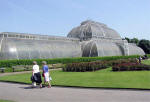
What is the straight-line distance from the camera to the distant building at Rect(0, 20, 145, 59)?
43.0 meters

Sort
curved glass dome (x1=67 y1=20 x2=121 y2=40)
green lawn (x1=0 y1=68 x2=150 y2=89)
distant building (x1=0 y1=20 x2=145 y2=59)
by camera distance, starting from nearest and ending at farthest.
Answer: green lawn (x1=0 y1=68 x2=150 y2=89), distant building (x1=0 y1=20 x2=145 y2=59), curved glass dome (x1=67 y1=20 x2=121 y2=40)

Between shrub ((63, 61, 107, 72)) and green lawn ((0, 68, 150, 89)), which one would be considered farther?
shrub ((63, 61, 107, 72))

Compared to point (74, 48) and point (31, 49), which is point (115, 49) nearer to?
point (74, 48)

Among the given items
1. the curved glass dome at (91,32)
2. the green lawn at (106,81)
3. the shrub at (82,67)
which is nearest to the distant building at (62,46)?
the curved glass dome at (91,32)

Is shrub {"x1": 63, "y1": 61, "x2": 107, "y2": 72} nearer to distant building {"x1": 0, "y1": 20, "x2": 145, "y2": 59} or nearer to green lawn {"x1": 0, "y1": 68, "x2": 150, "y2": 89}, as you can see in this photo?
green lawn {"x1": 0, "y1": 68, "x2": 150, "y2": 89}

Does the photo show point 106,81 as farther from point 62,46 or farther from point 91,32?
point 91,32

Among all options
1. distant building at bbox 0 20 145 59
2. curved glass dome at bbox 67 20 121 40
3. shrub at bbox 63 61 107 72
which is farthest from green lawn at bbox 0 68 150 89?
curved glass dome at bbox 67 20 121 40

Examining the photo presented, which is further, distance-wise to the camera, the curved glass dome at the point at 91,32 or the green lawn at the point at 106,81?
the curved glass dome at the point at 91,32

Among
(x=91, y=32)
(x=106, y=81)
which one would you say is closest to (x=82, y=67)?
(x=106, y=81)

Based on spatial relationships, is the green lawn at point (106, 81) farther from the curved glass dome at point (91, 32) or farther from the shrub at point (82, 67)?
the curved glass dome at point (91, 32)

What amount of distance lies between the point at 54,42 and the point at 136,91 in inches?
1790

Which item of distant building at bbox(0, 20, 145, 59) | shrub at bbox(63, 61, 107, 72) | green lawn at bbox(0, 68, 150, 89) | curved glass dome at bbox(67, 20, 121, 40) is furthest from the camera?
curved glass dome at bbox(67, 20, 121, 40)

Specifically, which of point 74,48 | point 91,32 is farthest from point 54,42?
point 91,32

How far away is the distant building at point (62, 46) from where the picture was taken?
141 feet
